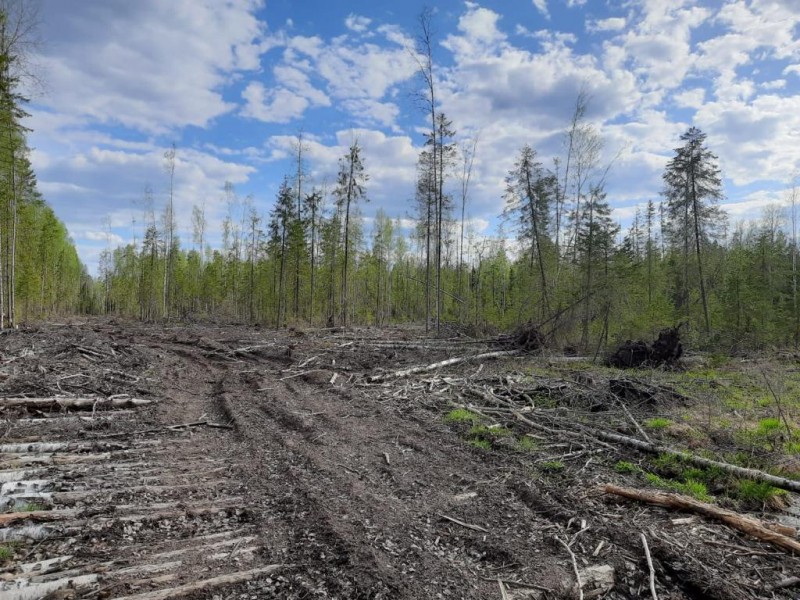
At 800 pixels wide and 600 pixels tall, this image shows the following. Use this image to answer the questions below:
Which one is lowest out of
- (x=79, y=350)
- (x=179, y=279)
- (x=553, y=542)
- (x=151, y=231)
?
(x=553, y=542)

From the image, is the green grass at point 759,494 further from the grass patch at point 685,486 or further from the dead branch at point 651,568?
the dead branch at point 651,568

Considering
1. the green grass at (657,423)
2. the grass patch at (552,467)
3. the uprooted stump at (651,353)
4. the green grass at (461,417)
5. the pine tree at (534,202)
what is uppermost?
the pine tree at (534,202)

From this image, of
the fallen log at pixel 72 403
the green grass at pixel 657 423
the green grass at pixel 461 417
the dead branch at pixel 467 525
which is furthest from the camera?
the green grass at pixel 461 417

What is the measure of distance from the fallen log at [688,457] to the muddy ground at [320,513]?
0.31 meters

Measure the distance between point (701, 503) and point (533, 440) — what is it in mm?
2829

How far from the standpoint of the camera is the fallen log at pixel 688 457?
17.0ft

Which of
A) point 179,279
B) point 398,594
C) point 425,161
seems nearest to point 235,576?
point 398,594

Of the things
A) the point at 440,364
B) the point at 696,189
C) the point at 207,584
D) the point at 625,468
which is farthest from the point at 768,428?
the point at 696,189

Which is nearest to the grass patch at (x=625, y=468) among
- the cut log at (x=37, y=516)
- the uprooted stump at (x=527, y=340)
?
the cut log at (x=37, y=516)

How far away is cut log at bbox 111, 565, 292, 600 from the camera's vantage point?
3.09 meters

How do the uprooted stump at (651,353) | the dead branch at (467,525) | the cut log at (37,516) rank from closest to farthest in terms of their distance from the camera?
the cut log at (37,516), the dead branch at (467,525), the uprooted stump at (651,353)

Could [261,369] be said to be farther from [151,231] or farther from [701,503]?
[151,231]

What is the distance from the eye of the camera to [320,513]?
177 inches

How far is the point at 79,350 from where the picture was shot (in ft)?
40.6
